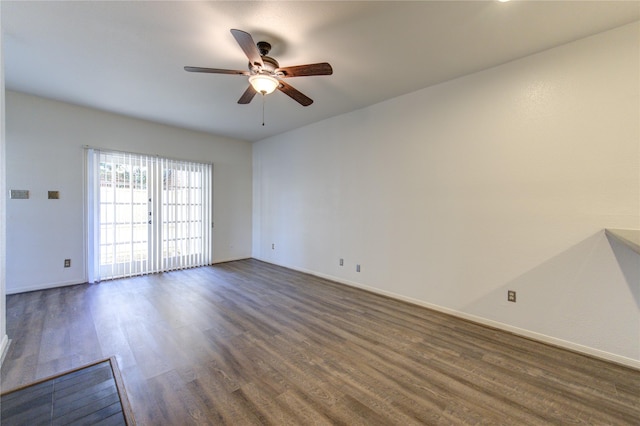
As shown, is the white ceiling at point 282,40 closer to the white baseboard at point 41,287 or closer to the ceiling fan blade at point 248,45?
the ceiling fan blade at point 248,45

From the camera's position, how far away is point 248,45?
197 centimetres

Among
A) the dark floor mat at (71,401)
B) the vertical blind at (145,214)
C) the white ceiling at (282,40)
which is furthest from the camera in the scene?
the vertical blind at (145,214)

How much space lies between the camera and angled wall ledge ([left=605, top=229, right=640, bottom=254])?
70.7 inches

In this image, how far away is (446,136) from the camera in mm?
3197

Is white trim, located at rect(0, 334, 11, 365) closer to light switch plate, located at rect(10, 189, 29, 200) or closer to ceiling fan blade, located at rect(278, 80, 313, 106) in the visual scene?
light switch plate, located at rect(10, 189, 29, 200)

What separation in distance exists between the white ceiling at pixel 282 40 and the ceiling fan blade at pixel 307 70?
344mm

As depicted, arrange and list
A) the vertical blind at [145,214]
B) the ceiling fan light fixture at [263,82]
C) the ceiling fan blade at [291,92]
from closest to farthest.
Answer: the ceiling fan light fixture at [263,82]
the ceiling fan blade at [291,92]
the vertical blind at [145,214]

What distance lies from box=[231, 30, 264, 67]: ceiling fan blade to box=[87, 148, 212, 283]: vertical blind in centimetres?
361

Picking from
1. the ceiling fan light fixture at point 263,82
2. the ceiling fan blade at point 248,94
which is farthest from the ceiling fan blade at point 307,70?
the ceiling fan blade at point 248,94

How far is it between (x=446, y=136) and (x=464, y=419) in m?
2.82

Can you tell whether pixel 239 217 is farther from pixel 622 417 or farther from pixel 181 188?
pixel 622 417

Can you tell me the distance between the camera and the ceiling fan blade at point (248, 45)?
1.82m

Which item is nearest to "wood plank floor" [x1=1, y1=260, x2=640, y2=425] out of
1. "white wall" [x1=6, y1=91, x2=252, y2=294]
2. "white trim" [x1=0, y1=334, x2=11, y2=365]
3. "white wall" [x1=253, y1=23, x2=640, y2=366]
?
"white trim" [x1=0, y1=334, x2=11, y2=365]

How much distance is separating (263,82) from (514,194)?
111 inches
